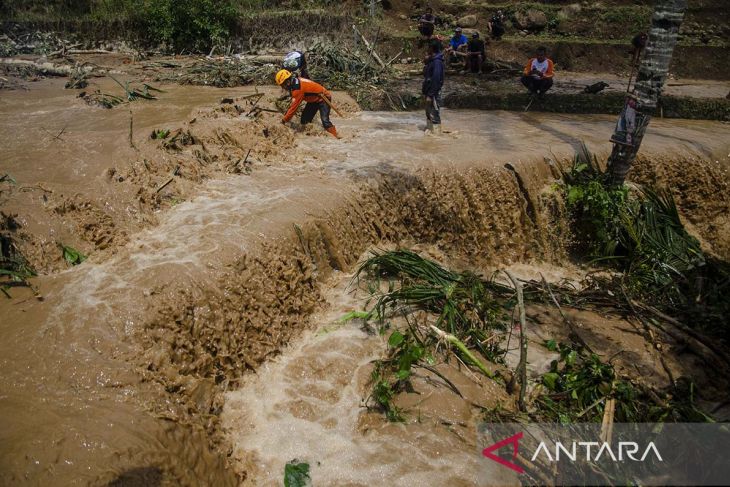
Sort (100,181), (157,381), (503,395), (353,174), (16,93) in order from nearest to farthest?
(157,381), (503,395), (100,181), (353,174), (16,93)

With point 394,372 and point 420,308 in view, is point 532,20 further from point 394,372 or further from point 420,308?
point 394,372

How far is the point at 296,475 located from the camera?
12.2ft

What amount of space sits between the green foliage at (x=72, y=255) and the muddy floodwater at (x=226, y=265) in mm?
88

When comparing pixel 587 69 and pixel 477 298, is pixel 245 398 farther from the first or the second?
pixel 587 69

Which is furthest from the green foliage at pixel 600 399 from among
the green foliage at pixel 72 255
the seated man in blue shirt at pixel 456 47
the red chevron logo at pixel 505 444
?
the seated man in blue shirt at pixel 456 47

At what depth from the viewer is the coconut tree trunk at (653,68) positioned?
5746mm

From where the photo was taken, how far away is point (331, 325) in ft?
17.1

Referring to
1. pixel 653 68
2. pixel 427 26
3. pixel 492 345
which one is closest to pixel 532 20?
pixel 427 26

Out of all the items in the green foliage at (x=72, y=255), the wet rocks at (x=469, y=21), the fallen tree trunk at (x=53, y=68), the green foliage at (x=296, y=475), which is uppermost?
the wet rocks at (x=469, y=21)

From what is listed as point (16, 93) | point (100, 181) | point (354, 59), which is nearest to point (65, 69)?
point (16, 93)


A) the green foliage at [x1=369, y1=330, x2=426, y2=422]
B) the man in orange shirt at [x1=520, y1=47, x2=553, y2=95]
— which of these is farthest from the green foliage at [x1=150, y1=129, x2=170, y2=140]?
the man in orange shirt at [x1=520, y1=47, x2=553, y2=95]

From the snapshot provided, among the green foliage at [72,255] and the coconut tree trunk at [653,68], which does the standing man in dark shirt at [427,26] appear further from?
the green foliage at [72,255]

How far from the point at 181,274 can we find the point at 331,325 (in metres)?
1.64

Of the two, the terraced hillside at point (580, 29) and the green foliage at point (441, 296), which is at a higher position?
the terraced hillside at point (580, 29)
